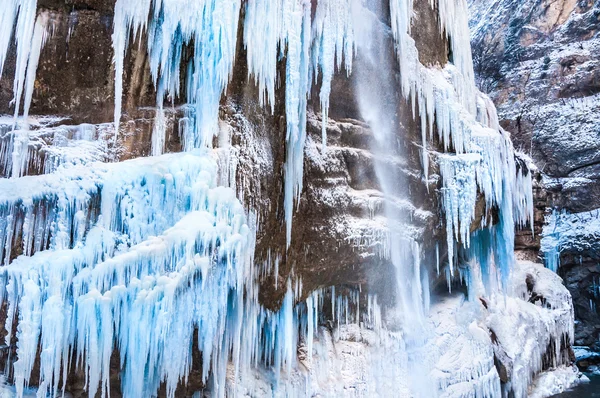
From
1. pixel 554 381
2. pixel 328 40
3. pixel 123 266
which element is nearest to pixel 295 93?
pixel 328 40

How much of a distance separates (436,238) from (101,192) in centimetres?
510

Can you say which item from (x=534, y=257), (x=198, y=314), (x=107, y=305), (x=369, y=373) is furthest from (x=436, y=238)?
(x=534, y=257)

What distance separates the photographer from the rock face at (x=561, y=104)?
14.9 m

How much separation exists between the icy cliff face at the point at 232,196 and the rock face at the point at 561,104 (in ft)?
30.9

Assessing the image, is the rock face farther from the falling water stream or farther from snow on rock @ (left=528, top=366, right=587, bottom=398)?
the falling water stream

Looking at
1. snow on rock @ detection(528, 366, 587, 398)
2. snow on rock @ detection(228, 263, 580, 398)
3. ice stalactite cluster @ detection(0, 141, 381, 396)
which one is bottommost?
snow on rock @ detection(528, 366, 587, 398)

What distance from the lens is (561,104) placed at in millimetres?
16062

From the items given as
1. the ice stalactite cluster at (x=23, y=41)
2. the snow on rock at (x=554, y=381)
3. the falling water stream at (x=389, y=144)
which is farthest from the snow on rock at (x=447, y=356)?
the ice stalactite cluster at (x=23, y=41)

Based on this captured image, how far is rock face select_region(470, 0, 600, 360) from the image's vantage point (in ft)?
48.9

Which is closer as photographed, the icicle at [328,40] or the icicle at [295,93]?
the icicle at [295,93]

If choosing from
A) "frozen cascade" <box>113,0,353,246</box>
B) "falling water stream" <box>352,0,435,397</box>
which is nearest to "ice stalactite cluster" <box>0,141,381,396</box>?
"frozen cascade" <box>113,0,353,246</box>

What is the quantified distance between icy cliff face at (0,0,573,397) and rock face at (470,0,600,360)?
9.43m

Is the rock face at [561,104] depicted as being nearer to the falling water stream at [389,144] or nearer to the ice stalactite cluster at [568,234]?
the ice stalactite cluster at [568,234]

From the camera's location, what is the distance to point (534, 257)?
12.2 m
